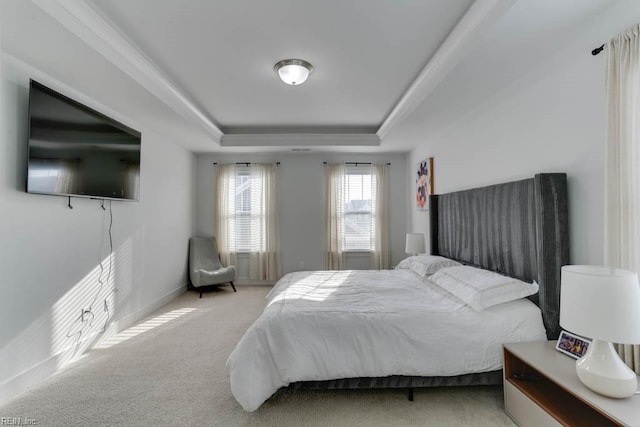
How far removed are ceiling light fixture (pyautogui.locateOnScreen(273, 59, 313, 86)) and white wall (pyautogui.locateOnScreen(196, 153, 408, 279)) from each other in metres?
2.79

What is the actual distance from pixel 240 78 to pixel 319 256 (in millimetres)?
3441

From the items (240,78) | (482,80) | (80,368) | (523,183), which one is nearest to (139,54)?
(240,78)

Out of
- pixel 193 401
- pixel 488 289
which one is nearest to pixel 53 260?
pixel 193 401

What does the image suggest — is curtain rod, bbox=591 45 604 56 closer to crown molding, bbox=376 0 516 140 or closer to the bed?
crown molding, bbox=376 0 516 140

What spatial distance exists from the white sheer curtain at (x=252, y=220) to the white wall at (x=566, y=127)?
140 inches

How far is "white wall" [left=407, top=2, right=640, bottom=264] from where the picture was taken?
1.90 m

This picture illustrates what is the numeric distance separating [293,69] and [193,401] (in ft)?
9.14

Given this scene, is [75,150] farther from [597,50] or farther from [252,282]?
[597,50]

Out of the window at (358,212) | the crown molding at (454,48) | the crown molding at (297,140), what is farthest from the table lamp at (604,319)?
the window at (358,212)

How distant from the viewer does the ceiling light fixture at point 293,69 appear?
2.70 meters

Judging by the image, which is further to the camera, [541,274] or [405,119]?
[405,119]

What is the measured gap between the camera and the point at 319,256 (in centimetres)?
558

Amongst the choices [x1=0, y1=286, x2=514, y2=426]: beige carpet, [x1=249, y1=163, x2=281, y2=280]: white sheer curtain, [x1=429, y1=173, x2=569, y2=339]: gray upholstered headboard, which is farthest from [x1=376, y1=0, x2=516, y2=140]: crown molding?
[x1=249, y1=163, x2=281, y2=280]: white sheer curtain

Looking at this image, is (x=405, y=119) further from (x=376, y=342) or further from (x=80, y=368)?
(x=80, y=368)
